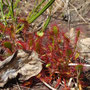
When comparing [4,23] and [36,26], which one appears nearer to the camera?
[4,23]

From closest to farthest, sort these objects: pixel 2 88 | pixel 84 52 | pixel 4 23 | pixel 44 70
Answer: pixel 2 88 → pixel 44 70 → pixel 84 52 → pixel 4 23

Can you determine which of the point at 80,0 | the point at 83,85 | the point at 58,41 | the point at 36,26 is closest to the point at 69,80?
the point at 83,85

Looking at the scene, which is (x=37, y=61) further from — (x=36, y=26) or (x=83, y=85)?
(x=36, y=26)

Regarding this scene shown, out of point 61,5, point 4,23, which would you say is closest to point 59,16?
point 61,5

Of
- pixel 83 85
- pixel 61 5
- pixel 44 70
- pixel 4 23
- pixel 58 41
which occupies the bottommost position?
pixel 83 85

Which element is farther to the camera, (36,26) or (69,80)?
(36,26)

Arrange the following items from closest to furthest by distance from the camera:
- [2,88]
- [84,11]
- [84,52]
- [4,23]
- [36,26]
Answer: [2,88] < [84,52] < [4,23] < [36,26] < [84,11]

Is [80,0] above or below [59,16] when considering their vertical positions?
above

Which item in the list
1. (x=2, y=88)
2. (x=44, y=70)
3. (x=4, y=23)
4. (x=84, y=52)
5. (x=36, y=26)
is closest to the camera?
(x=2, y=88)

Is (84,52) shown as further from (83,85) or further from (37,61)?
(37,61)
